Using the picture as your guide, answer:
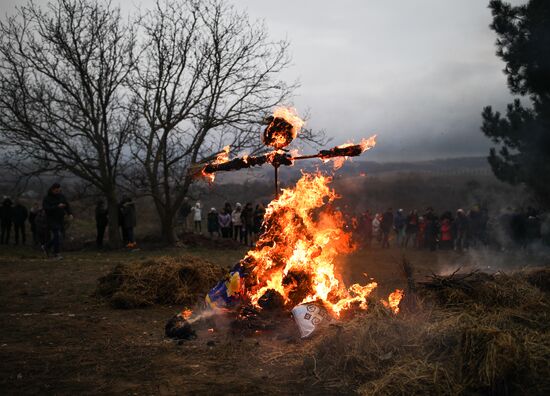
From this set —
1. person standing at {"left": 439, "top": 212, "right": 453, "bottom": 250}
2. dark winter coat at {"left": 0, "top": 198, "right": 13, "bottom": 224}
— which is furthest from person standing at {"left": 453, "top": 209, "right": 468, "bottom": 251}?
dark winter coat at {"left": 0, "top": 198, "right": 13, "bottom": 224}

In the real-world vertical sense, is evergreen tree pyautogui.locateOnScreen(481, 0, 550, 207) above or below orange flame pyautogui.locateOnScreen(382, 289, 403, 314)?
above

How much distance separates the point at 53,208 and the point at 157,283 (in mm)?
5965

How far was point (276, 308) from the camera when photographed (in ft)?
22.6

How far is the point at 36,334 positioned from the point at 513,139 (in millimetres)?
16132

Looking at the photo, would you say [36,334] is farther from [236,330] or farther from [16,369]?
[236,330]

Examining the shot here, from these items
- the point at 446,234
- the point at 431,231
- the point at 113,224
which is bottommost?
the point at 446,234

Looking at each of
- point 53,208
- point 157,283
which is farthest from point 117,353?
point 53,208

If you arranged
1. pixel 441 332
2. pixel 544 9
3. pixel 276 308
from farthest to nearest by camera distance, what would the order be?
1. pixel 544 9
2. pixel 276 308
3. pixel 441 332

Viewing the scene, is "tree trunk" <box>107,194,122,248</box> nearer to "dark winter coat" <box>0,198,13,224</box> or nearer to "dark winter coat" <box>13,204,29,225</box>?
"dark winter coat" <box>13,204,29,225</box>

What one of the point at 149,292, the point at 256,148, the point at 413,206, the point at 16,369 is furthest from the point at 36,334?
the point at 413,206

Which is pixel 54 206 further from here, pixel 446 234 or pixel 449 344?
pixel 446 234

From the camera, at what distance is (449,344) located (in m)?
4.74

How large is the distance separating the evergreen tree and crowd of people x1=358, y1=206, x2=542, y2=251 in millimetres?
1612

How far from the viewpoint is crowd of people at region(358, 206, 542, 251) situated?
17.5 metres
